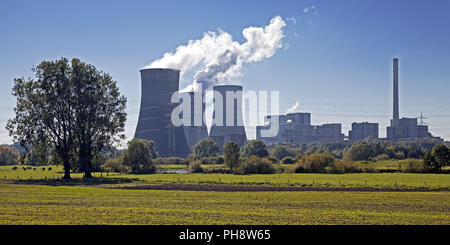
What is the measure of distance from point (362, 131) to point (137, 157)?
157511 millimetres

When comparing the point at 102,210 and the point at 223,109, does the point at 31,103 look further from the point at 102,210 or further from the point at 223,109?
the point at 223,109

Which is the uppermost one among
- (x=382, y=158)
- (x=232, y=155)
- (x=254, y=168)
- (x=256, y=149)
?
(x=256, y=149)

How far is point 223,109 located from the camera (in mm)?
107250

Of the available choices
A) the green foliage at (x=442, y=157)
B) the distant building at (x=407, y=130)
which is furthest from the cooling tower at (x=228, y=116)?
the distant building at (x=407, y=130)

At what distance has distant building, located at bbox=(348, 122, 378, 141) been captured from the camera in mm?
196500

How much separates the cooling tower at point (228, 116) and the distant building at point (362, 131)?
101242 millimetres

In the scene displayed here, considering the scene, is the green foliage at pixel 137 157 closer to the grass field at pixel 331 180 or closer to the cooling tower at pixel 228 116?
the grass field at pixel 331 180

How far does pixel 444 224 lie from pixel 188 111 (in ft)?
296

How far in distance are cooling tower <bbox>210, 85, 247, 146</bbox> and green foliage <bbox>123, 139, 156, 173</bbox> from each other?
162ft

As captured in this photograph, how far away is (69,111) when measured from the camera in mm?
44406

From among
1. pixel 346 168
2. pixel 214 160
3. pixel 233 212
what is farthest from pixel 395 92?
pixel 233 212

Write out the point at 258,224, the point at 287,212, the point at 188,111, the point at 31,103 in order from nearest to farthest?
the point at 258,224 → the point at 287,212 → the point at 31,103 → the point at 188,111

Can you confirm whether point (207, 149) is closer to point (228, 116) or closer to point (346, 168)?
point (228, 116)

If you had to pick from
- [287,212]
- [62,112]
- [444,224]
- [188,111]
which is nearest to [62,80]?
[62,112]
